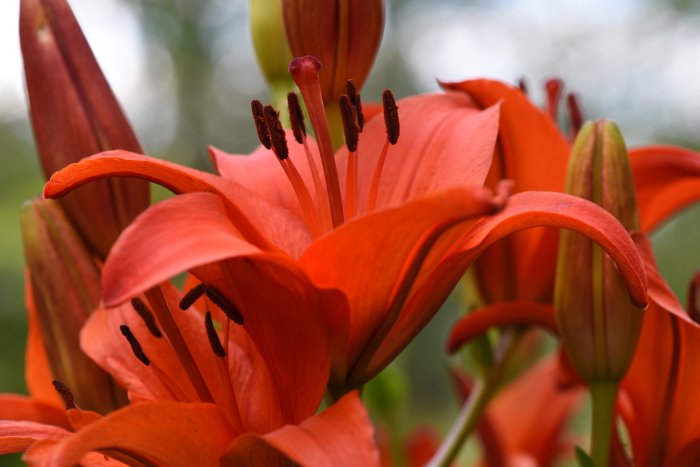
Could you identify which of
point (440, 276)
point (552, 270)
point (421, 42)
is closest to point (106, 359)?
point (440, 276)

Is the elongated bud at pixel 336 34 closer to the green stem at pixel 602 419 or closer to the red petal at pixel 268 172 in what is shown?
the red petal at pixel 268 172

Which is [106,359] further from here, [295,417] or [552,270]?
[552,270]

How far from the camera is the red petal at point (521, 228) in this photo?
0.51 metres

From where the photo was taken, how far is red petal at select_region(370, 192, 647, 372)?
0.51 m

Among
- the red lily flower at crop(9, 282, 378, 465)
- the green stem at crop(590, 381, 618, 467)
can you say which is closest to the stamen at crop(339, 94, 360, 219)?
the red lily flower at crop(9, 282, 378, 465)

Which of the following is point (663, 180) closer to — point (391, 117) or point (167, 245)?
point (391, 117)

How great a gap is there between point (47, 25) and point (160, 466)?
32cm

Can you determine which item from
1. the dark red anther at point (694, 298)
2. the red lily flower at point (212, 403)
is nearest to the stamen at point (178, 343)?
the red lily flower at point (212, 403)

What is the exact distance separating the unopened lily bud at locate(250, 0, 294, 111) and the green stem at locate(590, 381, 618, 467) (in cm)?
32

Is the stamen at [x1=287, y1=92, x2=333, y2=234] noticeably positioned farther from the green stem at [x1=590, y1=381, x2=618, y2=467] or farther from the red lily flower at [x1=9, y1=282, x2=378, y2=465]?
the green stem at [x1=590, y1=381, x2=618, y2=467]

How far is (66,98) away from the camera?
677mm

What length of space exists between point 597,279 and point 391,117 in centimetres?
17

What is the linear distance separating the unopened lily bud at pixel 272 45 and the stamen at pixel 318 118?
0.57 ft

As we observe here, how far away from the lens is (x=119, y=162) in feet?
1.72
